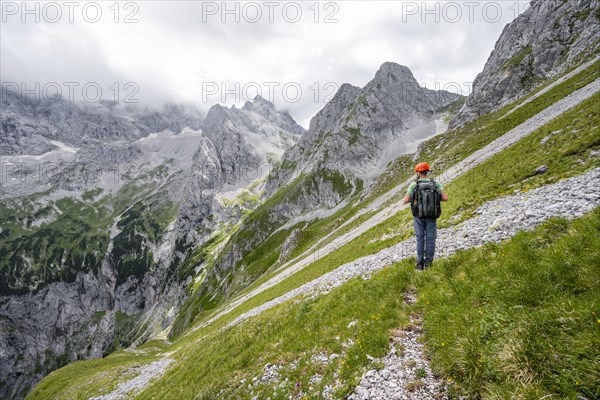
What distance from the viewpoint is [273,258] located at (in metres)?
121

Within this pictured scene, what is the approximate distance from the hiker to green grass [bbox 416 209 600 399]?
2657 millimetres

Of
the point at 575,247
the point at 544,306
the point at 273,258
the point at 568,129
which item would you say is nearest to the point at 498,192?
the point at 568,129

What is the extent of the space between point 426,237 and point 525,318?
6679 millimetres

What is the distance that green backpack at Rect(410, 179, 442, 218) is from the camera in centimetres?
1223

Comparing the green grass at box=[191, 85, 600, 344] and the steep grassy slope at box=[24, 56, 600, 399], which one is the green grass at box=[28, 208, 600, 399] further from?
the green grass at box=[191, 85, 600, 344]

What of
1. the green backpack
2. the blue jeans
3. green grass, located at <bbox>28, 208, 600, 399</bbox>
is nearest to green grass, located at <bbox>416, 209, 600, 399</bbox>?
green grass, located at <bbox>28, 208, 600, 399</bbox>

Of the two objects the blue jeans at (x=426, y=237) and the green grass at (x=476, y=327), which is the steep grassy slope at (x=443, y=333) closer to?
the green grass at (x=476, y=327)

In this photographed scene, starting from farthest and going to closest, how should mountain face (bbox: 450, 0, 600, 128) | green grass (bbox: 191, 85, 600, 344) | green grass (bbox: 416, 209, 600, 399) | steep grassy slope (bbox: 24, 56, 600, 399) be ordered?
mountain face (bbox: 450, 0, 600, 128), green grass (bbox: 191, 85, 600, 344), steep grassy slope (bbox: 24, 56, 600, 399), green grass (bbox: 416, 209, 600, 399)

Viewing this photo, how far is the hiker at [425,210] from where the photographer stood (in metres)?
12.2

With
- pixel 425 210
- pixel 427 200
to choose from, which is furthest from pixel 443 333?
pixel 427 200

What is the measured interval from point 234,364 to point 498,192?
20.1 meters

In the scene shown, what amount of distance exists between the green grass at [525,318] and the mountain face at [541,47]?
359ft

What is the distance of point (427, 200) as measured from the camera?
483 inches

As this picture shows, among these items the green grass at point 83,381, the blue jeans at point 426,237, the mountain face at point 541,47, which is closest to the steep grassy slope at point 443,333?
the blue jeans at point 426,237
